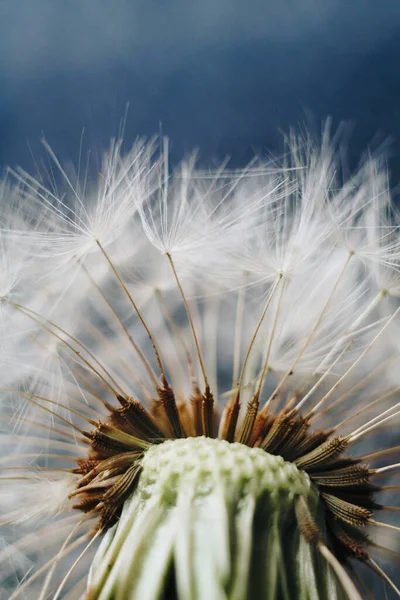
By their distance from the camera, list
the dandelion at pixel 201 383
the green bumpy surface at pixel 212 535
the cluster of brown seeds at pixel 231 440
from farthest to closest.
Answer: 1. the cluster of brown seeds at pixel 231 440
2. the dandelion at pixel 201 383
3. the green bumpy surface at pixel 212 535

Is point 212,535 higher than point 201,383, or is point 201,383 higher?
point 201,383

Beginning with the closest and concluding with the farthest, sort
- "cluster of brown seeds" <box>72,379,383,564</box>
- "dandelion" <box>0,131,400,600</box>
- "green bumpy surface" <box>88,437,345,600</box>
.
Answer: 1. "green bumpy surface" <box>88,437,345,600</box>
2. "dandelion" <box>0,131,400,600</box>
3. "cluster of brown seeds" <box>72,379,383,564</box>

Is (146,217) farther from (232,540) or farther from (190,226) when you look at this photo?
(232,540)

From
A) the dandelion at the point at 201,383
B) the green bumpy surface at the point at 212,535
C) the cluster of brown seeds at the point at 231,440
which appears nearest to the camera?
the green bumpy surface at the point at 212,535

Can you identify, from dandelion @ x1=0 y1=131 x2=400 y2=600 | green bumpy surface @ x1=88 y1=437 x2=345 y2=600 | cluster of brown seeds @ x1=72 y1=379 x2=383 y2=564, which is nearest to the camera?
green bumpy surface @ x1=88 y1=437 x2=345 y2=600

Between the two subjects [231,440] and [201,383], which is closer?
[231,440]

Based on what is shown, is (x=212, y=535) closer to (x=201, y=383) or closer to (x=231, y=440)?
(x=231, y=440)

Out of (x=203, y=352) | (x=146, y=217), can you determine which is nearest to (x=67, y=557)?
(x=203, y=352)

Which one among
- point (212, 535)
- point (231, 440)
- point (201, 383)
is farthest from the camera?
point (201, 383)

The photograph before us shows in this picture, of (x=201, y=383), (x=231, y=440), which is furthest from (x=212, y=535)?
(x=201, y=383)
